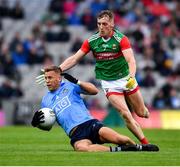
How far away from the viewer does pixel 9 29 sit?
1364 inches

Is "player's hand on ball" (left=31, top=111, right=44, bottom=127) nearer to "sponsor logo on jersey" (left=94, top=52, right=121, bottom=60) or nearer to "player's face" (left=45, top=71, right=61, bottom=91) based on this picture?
"player's face" (left=45, top=71, right=61, bottom=91)

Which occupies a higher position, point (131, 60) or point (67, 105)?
point (131, 60)

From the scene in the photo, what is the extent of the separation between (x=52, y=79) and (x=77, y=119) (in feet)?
2.81

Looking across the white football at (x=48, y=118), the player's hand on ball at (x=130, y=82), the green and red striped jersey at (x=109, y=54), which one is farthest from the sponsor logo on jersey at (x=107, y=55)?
the white football at (x=48, y=118)

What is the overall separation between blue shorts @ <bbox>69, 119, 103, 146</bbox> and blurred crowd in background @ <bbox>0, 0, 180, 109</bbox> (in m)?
15.4

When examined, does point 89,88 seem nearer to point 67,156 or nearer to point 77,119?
point 77,119

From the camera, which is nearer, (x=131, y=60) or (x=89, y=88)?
(x=89, y=88)

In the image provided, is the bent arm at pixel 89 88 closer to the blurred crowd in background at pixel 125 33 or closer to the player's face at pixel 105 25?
the player's face at pixel 105 25

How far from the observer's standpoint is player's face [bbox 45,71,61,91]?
15.4m

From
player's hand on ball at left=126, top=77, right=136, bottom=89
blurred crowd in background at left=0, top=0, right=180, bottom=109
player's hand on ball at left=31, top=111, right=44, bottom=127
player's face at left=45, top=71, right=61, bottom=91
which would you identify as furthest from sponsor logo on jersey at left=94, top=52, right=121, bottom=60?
blurred crowd in background at left=0, top=0, right=180, bottom=109

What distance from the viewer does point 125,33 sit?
34.1m

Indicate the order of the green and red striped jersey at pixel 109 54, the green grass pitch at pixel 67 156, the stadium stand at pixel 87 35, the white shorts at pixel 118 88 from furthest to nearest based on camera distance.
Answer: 1. the stadium stand at pixel 87 35
2. the white shorts at pixel 118 88
3. the green and red striped jersey at pixel 109 54
4. the green grass pitch at pixel 67 156

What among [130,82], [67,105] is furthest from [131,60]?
[67,105]

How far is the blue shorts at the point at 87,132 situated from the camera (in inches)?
592
